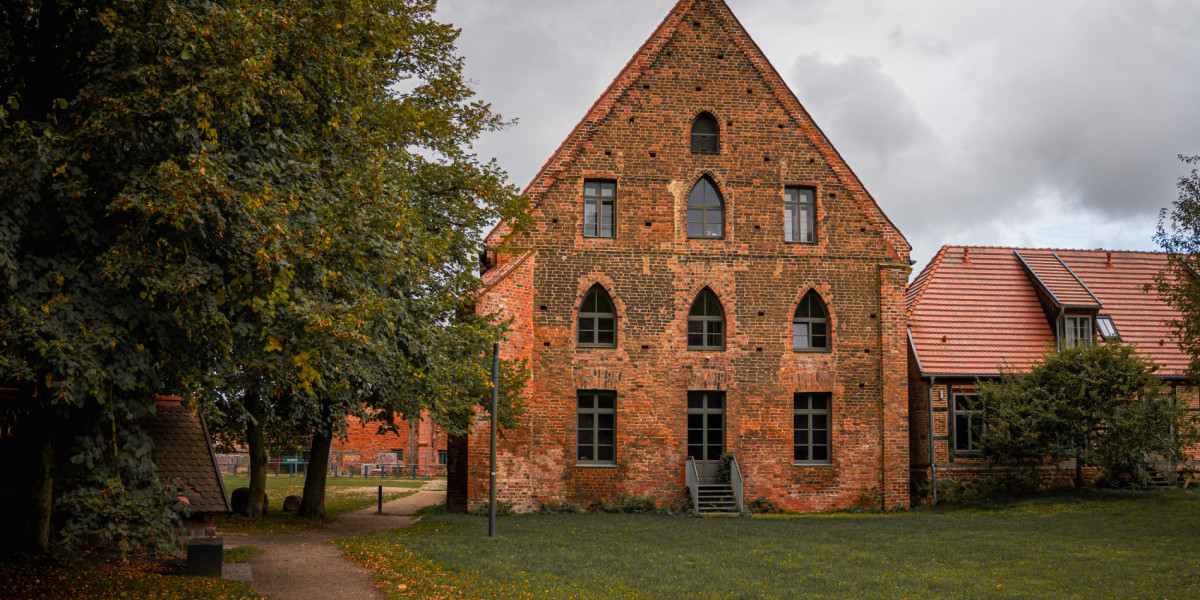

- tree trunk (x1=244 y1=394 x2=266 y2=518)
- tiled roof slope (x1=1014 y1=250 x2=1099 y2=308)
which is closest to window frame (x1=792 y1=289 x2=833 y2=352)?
tiled roof slope (x1=1014 y1=250 x2=1099 y2=308)

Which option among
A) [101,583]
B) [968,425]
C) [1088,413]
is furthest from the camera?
[968,425]

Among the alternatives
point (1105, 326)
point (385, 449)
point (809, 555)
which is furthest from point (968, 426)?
point (385, 449)

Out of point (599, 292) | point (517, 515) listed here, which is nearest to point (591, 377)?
point (599, 292)

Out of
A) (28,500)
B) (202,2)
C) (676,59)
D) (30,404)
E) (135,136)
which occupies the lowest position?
(28,500)

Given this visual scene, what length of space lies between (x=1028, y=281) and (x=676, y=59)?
495 inches

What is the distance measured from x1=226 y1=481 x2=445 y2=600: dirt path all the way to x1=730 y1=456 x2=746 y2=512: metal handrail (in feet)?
25.4

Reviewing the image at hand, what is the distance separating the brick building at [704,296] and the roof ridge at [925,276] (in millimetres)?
2449

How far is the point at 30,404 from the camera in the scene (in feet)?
33.3

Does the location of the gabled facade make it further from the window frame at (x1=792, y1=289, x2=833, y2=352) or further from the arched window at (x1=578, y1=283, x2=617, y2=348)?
the arched window at (x1=578, y1=283, x2=617, y2=348)

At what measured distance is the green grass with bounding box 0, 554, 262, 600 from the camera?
34.3 feet

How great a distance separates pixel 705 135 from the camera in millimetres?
25281

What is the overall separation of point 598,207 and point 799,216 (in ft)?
17.3

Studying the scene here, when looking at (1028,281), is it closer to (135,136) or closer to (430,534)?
(430,534)

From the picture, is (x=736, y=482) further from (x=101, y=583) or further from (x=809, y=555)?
(x=101, y=583)
